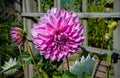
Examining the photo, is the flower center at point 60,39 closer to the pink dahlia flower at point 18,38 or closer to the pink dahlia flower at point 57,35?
the pink dahlia flower at point 57,35

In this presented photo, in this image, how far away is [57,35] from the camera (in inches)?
33.9

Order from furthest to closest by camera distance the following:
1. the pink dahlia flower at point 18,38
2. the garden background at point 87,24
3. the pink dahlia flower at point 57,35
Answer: the garden background at point 87,24 → the pink dahlia flower at point 18,38 → the pink dahlia flower at point 57,35

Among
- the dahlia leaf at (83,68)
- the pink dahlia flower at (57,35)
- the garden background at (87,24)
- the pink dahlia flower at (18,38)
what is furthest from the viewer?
the garden background at (87,24)

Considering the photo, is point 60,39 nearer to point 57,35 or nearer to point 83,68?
point 57,35

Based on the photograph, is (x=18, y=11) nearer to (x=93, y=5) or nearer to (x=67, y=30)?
(x=93, y=5)

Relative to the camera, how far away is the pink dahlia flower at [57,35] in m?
0.85

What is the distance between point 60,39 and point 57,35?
0.04 feet

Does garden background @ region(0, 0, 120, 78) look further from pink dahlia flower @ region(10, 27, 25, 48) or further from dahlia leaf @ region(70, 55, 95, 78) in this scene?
pink dahlia flower @ region(10, 27, 25, 48)

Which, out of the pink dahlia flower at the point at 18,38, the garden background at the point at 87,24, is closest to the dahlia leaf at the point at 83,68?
the garden background at the point at 87,24

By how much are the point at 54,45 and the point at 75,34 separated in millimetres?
56

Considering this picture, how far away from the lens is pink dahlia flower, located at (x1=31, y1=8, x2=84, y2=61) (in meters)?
0.85

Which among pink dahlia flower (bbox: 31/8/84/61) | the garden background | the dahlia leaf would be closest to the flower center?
pink dahlia flower (bbox: 31/8/84/61)

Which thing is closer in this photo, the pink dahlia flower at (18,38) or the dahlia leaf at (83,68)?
the pink dahlia flower at (18,38)

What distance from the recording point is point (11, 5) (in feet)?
29.3
